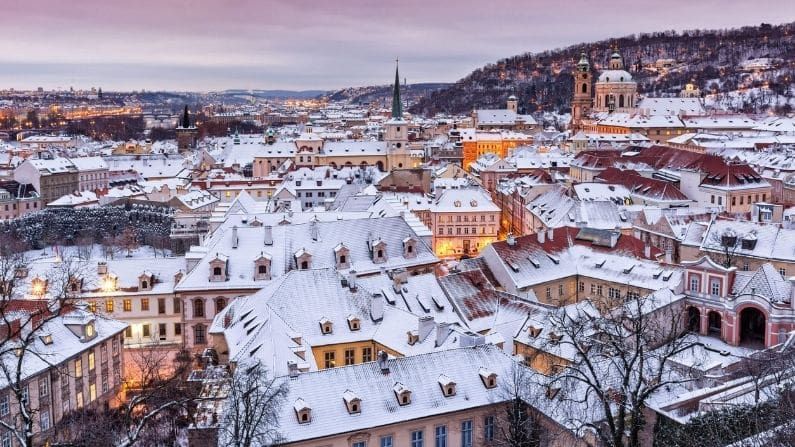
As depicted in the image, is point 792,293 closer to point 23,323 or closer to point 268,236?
point 268,236

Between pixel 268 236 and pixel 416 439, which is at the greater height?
pixel 268 236

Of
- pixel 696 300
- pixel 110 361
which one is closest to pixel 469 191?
pixel 696 300

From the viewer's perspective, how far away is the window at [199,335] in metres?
46.1

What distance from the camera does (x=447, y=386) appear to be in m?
29.8

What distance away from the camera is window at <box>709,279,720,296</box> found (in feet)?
148

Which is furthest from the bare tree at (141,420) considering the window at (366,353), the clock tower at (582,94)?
the clock tower at (582,94)

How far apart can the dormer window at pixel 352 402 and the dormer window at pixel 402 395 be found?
1439mm

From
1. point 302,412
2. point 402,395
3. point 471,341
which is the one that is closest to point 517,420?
point 402,395

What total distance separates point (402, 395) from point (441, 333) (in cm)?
599

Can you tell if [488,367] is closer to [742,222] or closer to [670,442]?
[670,442]

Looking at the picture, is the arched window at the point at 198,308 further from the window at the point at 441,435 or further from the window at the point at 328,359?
the window at the point at 441,435

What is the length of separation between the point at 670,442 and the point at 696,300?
20.4m

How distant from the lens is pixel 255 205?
73375 mm

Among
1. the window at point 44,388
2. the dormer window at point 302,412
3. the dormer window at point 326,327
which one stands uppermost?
the dormer window at point 326,327
